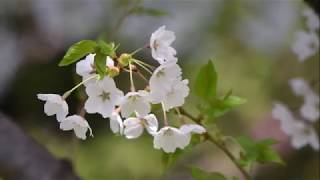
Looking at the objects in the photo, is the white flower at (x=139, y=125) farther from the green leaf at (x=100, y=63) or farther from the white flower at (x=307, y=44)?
the white flower at (x=307, y=44)

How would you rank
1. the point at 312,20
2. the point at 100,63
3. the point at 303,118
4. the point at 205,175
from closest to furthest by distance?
1. the point at 100,63
2. the point at 205,175
3. the point at 312,20
4. the point at 303,118

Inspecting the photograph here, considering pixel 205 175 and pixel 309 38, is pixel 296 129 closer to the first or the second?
pixel 309 38

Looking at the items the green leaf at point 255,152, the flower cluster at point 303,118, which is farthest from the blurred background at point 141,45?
the green leaf at point 255,152

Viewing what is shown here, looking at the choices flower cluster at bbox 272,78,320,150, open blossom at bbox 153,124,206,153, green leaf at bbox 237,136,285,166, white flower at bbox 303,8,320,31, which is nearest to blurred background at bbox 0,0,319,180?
flower cluster at bbox 272,78,320,150

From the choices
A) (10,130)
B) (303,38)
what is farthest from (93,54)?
(303,38)

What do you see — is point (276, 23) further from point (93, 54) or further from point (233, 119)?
point (93, 54)

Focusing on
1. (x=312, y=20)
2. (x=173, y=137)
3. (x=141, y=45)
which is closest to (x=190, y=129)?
(x=173, y=137)
